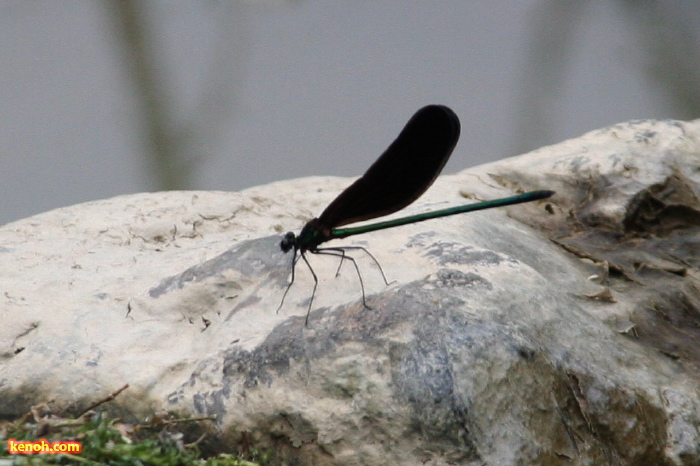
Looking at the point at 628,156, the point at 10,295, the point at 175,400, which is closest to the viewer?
the point at 175,400

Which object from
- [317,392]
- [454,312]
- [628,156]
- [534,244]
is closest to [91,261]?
[317,392]

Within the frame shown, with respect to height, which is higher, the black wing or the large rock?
the black wing

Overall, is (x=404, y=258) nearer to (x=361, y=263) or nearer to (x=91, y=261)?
(x=361, y=263)

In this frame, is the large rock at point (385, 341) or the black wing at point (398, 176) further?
the black wing at point (398, 176)

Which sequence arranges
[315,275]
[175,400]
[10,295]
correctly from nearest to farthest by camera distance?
[175,400], [315,275], [10,295]

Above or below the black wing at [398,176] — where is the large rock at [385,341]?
below
